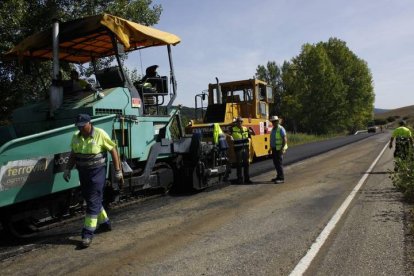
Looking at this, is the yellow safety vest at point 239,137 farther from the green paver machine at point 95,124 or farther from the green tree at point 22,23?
the green tree at point 22,23

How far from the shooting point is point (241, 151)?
11.3 m

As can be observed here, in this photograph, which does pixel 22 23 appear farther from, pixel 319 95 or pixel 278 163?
pixel 319 95

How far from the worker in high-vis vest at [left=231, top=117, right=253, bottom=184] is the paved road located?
203cm

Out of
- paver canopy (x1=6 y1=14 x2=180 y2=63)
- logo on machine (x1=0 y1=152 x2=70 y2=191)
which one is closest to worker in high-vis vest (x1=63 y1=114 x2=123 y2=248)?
logo on machine (x1=0 y1=152 x2=70 y2=191)

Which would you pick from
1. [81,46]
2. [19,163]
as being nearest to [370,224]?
[19,163]

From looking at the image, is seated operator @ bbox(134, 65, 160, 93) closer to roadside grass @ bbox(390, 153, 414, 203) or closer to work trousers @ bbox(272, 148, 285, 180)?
work trousers @ bbox(272, 148, 285, 180)

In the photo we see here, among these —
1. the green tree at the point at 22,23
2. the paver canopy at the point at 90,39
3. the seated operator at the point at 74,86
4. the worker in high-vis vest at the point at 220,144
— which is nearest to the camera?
the paver canopy at the point at 90,39

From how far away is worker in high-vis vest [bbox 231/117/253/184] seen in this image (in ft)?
36.6

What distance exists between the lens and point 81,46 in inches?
338

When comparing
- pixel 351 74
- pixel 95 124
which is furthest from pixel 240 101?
pixel 351 74

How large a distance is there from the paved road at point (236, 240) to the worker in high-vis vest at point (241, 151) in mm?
Result: 2031

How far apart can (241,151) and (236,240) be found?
18.9 feet

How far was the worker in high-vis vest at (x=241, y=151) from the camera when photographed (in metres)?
11.1

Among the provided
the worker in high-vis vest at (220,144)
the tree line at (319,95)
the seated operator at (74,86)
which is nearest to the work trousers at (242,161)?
the worker in high-vis vest at (220,144)
